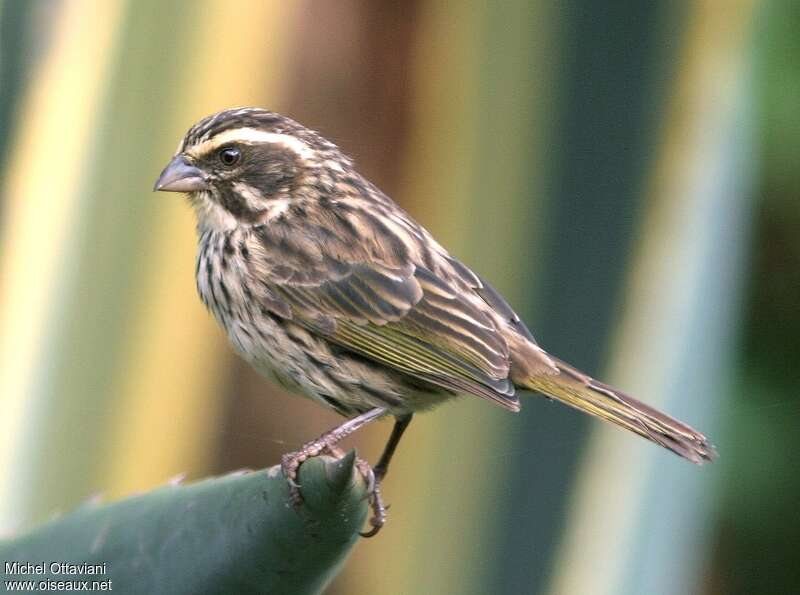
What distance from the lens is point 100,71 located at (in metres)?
3.37

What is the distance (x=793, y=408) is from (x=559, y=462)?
111 inches

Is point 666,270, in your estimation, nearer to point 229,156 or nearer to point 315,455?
point 315,455

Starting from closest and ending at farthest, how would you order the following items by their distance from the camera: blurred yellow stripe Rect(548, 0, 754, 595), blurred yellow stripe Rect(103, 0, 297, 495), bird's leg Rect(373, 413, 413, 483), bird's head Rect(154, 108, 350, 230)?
blurred yellow stripe Rect(548, 0, 754, 595), blurred yellow stripe Rect(103, 0, 297, 495), bird's leg Rect(373, 413, 413, 483), bird's head Rect(154, 108, 350, 230)

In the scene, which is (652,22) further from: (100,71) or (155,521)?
(155,521)

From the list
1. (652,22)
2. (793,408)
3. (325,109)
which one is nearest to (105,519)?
(652,22)

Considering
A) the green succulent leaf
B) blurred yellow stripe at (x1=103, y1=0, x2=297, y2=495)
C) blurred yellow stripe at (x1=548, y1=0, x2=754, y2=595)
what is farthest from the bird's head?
the green succulent leaf

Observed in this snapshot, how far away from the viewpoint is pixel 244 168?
3.90 metres

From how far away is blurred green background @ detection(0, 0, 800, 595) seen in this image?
122 inches

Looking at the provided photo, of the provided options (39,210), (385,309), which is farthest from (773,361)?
(39,210)

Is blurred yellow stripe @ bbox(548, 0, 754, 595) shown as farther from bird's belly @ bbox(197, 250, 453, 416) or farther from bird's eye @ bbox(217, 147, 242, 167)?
bird's eye @ bbox(217, 147, 242, 167)

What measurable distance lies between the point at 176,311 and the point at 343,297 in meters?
0.47

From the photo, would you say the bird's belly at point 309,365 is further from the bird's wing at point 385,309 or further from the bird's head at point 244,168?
the bird's head at point 244,168

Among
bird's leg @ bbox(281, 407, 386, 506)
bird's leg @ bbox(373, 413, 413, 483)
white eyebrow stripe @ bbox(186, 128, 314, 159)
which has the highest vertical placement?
white eyebrow stripe @ bbox(186, 128, 314, 159)

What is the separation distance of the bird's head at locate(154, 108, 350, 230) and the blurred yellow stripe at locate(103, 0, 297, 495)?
0.11 meters
